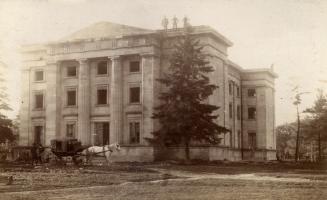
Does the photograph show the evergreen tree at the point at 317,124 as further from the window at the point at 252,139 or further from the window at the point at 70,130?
the window at the point at 70,130

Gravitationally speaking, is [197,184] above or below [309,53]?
below

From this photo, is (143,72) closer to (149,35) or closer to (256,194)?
(149,35)

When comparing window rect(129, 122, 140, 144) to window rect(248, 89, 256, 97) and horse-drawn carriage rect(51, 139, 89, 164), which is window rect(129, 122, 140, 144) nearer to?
horse-drawn carriage rect(51, 139, 89, 164)

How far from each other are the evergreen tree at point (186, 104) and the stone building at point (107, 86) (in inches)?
148

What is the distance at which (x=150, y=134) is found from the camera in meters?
33.8

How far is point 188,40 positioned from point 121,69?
729 centimetres

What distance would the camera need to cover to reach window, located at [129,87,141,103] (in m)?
35.2

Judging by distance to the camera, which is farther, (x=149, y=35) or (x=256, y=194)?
(x=149, y=35)

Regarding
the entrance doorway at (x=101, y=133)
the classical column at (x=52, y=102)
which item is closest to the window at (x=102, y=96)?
the entrance doorway at (x=101, y=133)

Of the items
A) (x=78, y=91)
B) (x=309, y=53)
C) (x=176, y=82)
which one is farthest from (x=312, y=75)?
(x=78, y=91)

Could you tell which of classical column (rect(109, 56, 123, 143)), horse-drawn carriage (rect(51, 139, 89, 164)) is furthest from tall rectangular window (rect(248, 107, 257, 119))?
horse-drawn carriage (rect(51, 139, 89, 164))

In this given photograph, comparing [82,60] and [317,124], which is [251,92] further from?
[82,60]

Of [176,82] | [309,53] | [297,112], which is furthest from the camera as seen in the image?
[297,112]

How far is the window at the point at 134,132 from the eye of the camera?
34844 mm
